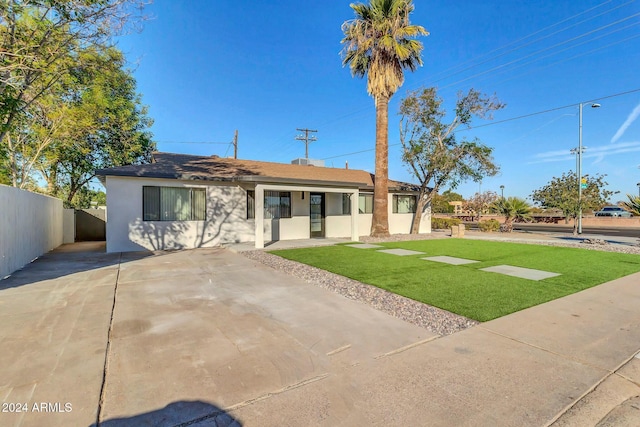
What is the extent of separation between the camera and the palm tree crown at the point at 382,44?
13.9m

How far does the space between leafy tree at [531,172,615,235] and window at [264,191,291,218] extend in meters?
17.0

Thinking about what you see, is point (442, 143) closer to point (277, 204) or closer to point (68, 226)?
point (277, 204)

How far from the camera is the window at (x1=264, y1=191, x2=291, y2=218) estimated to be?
13.3 m

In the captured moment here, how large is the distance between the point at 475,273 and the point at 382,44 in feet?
37.8

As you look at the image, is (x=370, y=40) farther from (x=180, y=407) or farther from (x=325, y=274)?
(x=180, y=407)

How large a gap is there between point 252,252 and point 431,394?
8.53 m

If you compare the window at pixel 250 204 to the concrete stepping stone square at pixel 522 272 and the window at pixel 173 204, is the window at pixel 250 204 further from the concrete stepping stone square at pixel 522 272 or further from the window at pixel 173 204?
the concrete stepping stone square at pixel 522 272

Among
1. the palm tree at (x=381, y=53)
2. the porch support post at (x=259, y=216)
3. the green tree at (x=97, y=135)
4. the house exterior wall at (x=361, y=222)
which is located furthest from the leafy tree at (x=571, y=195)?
the green tree at (x=97, y=135)

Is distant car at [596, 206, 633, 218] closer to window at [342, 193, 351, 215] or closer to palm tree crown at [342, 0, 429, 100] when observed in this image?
palm tree crown at [342, 0, 429, 100]

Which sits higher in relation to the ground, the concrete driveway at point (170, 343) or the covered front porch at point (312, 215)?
the covered front porch at point (312, 215)

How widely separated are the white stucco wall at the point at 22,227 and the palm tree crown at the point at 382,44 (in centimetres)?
1369

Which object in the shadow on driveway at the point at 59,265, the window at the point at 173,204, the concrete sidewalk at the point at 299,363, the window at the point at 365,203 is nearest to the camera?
the concrete sidewalk at the point at 299,363

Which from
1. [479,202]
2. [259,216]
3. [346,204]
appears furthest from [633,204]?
[479,202]

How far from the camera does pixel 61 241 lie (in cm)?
1370
